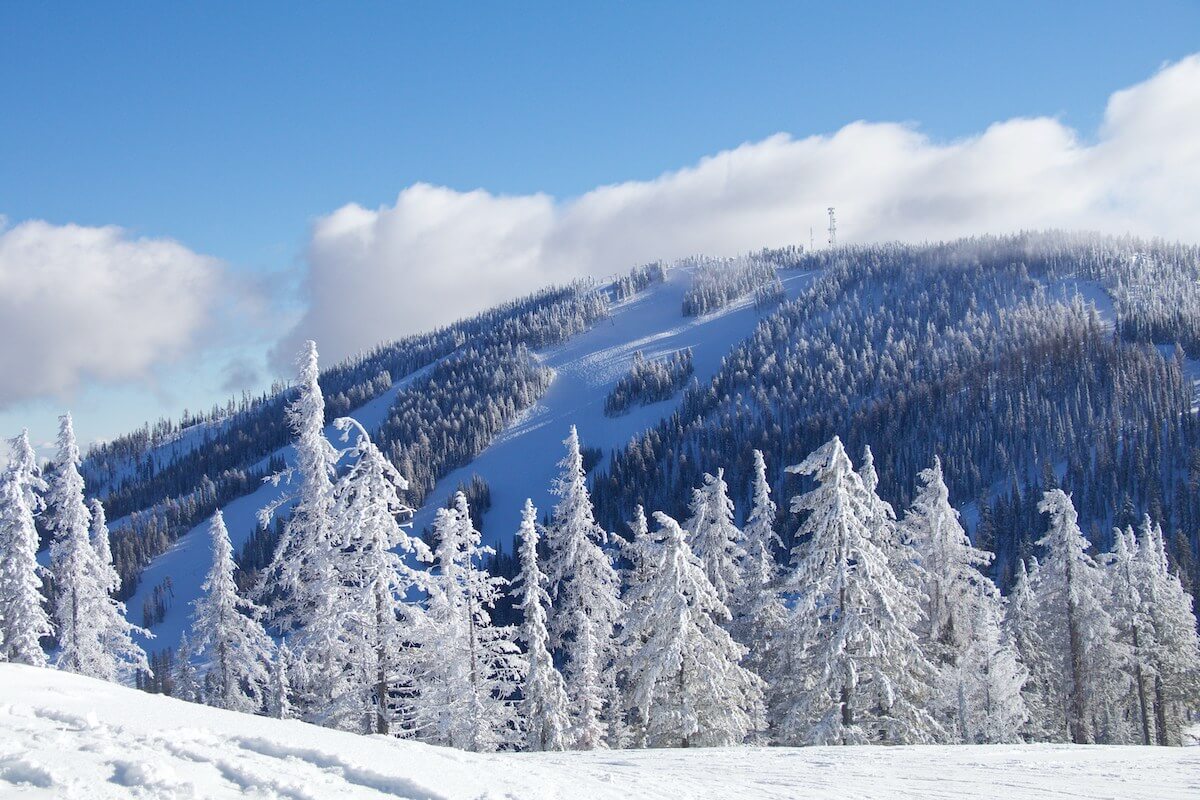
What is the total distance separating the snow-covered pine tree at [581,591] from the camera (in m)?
30.8

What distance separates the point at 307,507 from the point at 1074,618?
30.2 metres

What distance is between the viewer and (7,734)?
9617mm

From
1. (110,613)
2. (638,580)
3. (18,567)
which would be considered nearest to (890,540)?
(638,580)

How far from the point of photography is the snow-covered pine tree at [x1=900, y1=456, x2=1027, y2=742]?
3092cm

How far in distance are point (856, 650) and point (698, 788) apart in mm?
14149

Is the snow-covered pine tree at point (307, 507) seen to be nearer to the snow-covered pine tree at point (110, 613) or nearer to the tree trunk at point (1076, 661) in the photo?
the snow-covered pine tree at point (110, 613)

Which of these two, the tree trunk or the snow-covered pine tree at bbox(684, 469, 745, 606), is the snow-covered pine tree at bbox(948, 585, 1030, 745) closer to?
the tree trunk

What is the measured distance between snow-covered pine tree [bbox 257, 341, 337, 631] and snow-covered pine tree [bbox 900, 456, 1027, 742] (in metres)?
21.8

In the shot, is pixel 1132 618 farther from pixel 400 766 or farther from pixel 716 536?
pixel 400 766

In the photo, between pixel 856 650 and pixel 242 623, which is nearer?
pixel 856 650

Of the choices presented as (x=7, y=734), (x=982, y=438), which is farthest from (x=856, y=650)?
(x=982, y=438)

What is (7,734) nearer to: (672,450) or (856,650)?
(856,650)

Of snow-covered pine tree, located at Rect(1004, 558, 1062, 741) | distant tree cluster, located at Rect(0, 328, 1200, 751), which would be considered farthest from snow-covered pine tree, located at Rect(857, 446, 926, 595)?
snow-covered pine tree, located at Rect(1004, 558, 1062, 741)

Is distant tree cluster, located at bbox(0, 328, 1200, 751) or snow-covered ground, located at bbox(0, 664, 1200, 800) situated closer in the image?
snow-covered ground, located at bbox(0, 664, 1200, 800)
